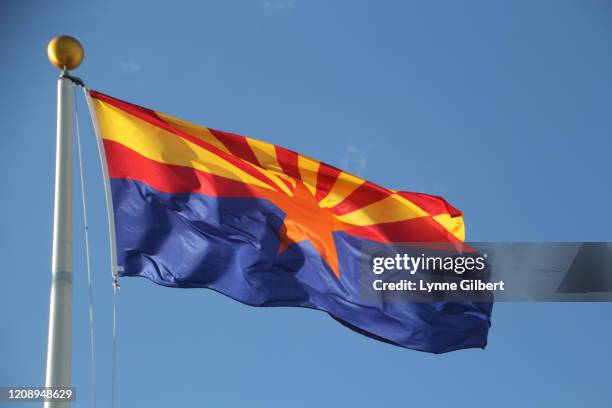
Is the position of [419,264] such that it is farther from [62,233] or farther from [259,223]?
[62,233]

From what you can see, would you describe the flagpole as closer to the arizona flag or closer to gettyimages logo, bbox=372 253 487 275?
the arizona flag

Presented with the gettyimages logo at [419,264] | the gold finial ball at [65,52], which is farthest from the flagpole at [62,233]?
the gettyimages logo at [419,264]

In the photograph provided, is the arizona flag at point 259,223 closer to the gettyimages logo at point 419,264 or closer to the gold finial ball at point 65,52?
the gettyimages logo at point 419,264

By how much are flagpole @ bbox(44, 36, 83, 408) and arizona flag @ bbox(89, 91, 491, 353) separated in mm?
1361

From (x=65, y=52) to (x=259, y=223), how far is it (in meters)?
3.44

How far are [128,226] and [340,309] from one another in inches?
117

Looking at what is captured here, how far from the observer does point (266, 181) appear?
14.9 metres

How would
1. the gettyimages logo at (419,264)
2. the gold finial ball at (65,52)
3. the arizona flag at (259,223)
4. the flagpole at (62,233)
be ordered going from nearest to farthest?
the flagpole at (62,233) < the gold finial ball at (65,52) < the arizona flag at (259,223) < the gettyimages logo at (419,264)

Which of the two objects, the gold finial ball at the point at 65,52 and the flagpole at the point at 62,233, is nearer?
the flagpole at the point at 62,233

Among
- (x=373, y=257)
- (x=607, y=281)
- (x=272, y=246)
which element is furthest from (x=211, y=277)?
(x=607, y=281)

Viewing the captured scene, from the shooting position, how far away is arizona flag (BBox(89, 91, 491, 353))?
44.3 feet

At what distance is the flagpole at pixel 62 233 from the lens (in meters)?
10.3

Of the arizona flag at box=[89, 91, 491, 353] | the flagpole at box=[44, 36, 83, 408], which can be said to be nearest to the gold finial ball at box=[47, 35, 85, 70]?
the flagpole at box=[44, 36, 83, 408]

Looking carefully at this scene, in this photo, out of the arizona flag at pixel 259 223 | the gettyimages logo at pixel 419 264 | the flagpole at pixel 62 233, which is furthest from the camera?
the gettyimages logo at pixel 419 264
